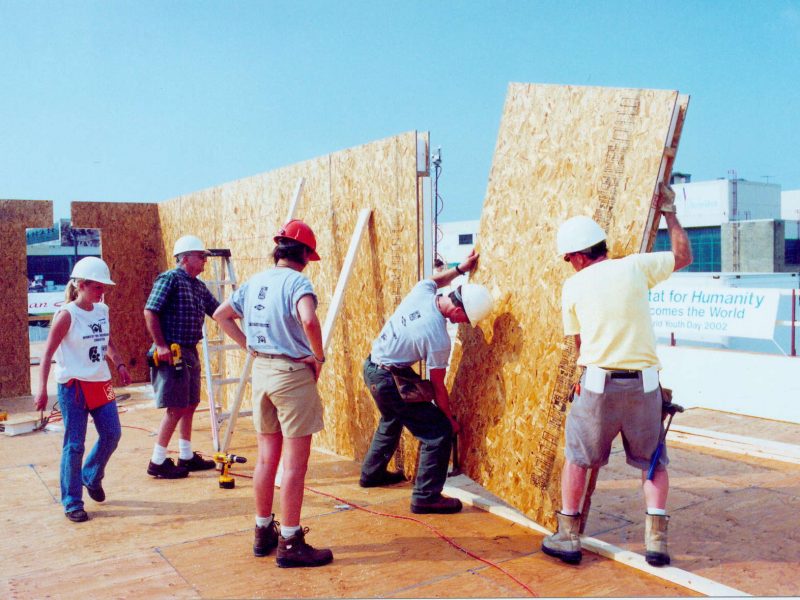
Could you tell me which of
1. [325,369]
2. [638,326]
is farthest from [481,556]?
[325,369]

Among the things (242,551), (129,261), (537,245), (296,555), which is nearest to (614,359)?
(537,245)

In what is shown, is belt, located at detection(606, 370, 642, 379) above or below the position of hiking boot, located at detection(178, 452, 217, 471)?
above

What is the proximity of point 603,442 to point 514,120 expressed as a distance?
2.27 m

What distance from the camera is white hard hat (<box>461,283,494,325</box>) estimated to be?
4.49 metres

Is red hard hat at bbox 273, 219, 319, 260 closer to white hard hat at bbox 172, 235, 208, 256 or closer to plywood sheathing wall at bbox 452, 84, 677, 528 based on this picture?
plywood sheathing wall at bbox 452, 84, 677, 528

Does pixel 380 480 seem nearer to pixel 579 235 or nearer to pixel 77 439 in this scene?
pixel 77 439

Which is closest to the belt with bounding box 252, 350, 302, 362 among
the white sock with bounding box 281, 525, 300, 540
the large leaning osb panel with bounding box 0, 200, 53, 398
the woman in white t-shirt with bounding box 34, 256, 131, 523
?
the white sock with bounding box 281, 525, 300, 540

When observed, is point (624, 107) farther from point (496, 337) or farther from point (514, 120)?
point (496, 337)

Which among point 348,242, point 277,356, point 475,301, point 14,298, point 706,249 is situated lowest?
Answer: point 277,356

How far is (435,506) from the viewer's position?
4617 millimetres

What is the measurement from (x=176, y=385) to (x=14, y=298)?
19.0 ft

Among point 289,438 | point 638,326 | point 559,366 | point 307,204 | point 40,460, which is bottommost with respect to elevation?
point 40,460

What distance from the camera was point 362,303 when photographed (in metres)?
5.89

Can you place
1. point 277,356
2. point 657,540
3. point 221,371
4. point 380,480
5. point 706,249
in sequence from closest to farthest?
point 657,540
point 277,356
point 380,480
point 221,371
point 706,249
